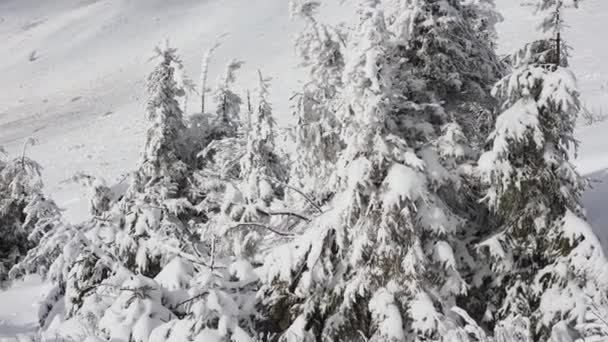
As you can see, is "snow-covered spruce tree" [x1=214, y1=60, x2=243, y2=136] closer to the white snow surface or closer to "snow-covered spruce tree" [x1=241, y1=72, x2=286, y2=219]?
the white snow surface

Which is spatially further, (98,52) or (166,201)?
(98,52)

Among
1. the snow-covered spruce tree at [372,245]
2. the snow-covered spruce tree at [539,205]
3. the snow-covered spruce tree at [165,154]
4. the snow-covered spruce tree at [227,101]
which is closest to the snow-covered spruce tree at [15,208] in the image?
the snow-covered spruce tree at [165,154]

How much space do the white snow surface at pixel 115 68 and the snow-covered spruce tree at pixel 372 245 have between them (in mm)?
3689

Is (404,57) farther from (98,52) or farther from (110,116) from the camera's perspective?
(98,52)

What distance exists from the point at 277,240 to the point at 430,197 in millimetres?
2933

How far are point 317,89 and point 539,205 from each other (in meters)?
4.05

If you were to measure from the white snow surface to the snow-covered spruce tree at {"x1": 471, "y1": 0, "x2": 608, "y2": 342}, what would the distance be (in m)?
2.33

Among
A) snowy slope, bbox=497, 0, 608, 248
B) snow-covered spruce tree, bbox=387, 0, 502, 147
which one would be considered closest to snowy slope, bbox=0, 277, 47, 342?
snow-covered spruce tree, bbox=387, 0, 502, 147

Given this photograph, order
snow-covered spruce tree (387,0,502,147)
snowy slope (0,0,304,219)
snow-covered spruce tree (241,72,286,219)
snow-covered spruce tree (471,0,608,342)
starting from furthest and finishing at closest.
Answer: snowy slope (0,0,304,219) → snow-covered spruce tree (241,72,286,219) → snow-covered spruce tree (387,0,502,147) → snow-covered spruce tree (471,0,608,342)

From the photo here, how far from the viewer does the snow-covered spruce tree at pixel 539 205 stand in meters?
6.30

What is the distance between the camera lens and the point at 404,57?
318 inches

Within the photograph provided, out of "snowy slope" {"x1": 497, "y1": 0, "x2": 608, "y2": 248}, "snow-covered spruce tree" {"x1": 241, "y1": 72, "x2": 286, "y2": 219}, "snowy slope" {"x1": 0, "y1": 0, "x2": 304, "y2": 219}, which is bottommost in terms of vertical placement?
"snowy slope" {"x1": 0, "y1": 0, "x2": 304, "y2": 219}

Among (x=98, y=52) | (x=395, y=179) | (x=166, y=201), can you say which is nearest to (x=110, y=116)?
(x=98, y=52)

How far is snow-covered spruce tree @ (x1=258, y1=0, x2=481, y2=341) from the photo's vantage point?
6375 mm
